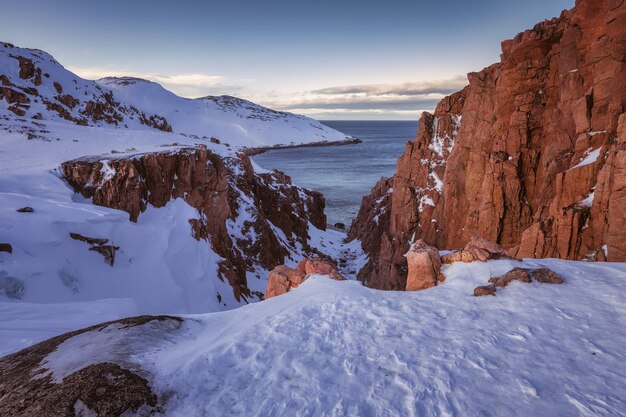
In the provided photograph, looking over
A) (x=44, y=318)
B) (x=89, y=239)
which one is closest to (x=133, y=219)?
(x=89, y=239)

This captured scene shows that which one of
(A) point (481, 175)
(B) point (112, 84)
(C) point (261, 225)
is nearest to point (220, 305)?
(C) point (261, 225)

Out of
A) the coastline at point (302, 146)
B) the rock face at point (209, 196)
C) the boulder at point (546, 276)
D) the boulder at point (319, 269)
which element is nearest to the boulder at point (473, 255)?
the boulder at point (546, 276)

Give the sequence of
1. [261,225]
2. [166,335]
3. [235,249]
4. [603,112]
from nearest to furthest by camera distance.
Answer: [166,335] → [603,112] → [235,249] → [261,225]

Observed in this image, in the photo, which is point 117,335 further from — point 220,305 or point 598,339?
point 220,305

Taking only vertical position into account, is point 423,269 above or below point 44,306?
above

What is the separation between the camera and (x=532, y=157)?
2711 centimetres

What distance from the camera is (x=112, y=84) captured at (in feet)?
528

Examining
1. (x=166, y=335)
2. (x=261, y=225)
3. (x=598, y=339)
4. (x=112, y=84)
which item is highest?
(x=112, y=84)

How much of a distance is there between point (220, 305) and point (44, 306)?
15.1 meters

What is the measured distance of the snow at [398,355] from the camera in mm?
5867

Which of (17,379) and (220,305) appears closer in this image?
(17,379)

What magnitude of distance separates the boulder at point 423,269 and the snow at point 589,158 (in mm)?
13190

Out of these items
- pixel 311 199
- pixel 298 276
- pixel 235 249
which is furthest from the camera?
pixel 311 199

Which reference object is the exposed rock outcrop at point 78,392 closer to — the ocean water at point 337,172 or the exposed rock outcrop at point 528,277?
the exposed rock outcrop at point 528,277
